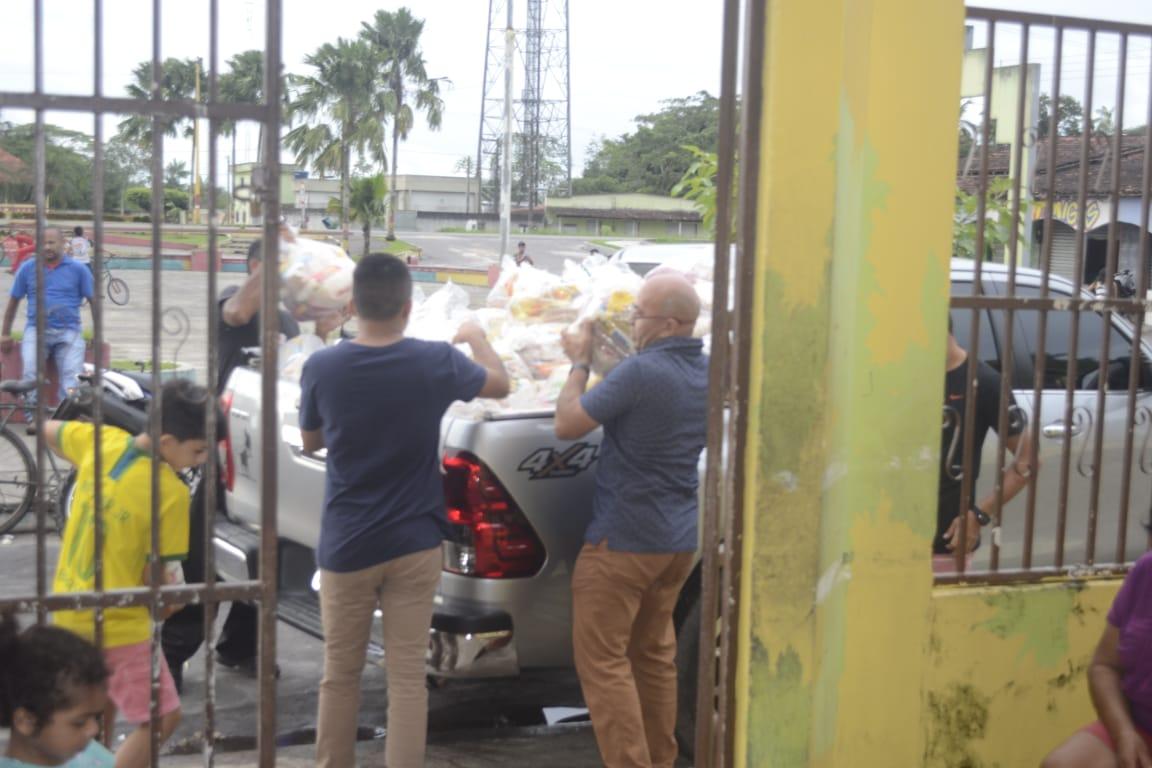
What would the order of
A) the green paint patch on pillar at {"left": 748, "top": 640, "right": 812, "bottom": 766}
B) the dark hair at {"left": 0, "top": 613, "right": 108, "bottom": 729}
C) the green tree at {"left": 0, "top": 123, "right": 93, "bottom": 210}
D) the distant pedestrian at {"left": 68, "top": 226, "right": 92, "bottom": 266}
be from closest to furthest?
the dark hair at {"left": 0, "top": 613, "right": 108, "bottom": 729}, the green tree at {"left": 0, "top": 123, "right": 93, "bottom": 210}, the green paint patch on pillar at {"left": 748, "top": 640, "right": 812, "bottom": 766}, the distant pedestrian at {"left": 68, "top": 226, "right": 92, "bottom": 266}

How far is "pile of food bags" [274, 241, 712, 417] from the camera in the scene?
4578mm

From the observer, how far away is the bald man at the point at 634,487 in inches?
165

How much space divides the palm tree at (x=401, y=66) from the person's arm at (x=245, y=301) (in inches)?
1756

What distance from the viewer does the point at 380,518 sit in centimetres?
402

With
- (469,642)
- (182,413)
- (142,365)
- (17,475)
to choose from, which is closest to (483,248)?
(17,475)

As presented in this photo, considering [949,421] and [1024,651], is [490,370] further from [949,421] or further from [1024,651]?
[1024,651]

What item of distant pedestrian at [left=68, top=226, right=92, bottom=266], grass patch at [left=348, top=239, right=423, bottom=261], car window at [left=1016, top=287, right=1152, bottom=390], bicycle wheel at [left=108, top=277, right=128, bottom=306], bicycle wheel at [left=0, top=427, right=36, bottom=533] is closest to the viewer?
bicycle wheel at [left=108, top=277, right=128, bottom=306]

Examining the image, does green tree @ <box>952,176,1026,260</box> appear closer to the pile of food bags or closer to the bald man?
the bald man

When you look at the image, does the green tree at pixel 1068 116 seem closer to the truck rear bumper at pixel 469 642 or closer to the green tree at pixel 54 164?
the truck rear bumper at pixel 469 642

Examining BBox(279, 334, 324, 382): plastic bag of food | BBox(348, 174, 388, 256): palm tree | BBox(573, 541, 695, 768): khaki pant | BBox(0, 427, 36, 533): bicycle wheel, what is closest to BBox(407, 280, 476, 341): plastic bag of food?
BBox(279, 334, 324, 382): plastic bag of food

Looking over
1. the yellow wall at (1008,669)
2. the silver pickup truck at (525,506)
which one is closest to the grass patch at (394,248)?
the silver pickup truck at (525,506)

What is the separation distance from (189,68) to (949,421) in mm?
2759

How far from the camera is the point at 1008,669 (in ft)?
13.6

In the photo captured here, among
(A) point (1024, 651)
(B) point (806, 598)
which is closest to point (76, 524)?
(B) point (806, 598)
